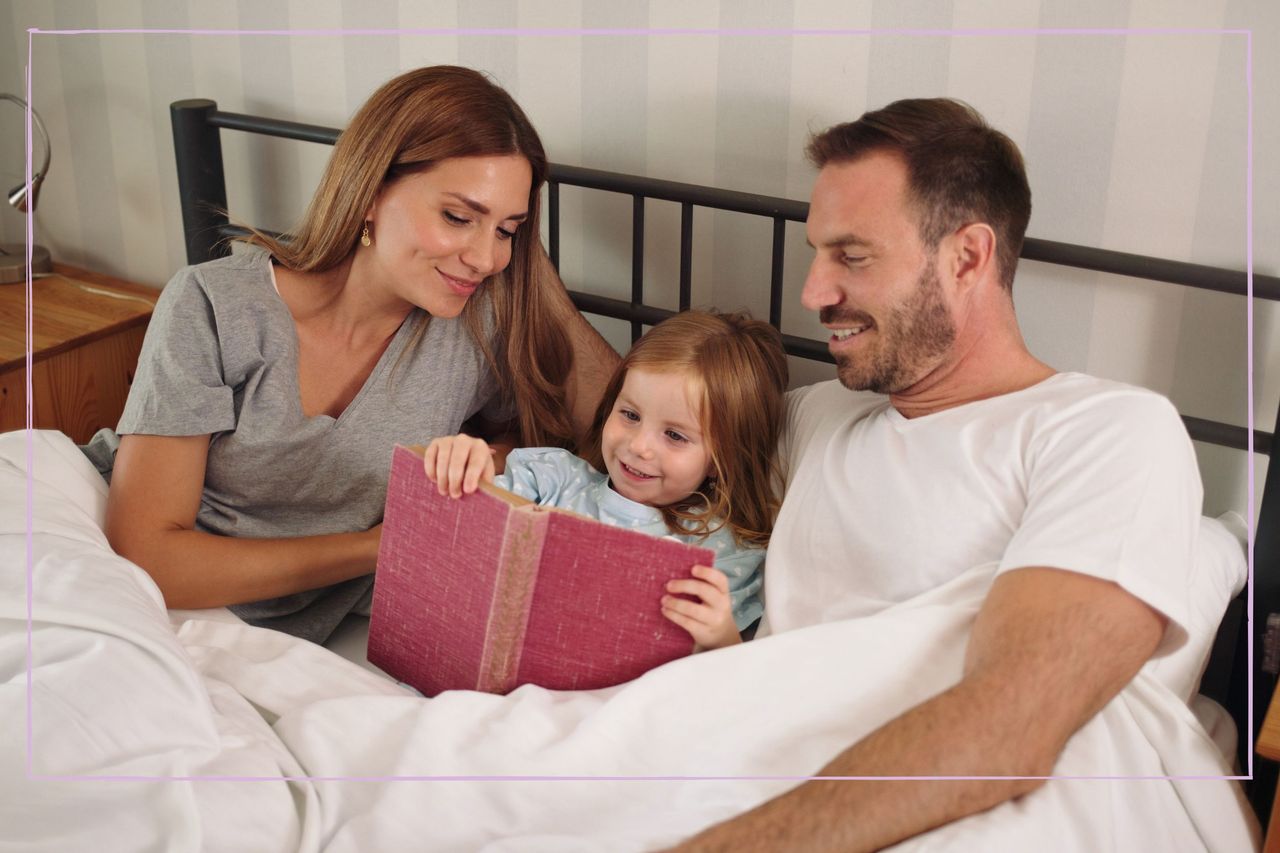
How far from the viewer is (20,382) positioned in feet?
6.14

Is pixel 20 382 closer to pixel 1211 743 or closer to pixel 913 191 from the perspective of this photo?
pixel 913 191

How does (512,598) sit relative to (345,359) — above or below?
below

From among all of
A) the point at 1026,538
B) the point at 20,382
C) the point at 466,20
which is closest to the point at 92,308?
the point at 20,382

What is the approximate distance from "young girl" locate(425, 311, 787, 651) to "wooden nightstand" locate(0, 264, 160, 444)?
90cm

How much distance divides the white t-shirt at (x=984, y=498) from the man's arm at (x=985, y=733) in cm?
4

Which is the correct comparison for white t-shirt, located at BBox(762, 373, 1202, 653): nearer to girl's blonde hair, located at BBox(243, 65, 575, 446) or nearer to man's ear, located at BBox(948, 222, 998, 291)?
man's ear, located at BBox(948, 222, 998, 291)

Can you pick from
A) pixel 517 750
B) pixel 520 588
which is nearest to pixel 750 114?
pixel 520 588

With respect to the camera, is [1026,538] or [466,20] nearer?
[1026,538]

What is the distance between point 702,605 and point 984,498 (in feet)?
0.88

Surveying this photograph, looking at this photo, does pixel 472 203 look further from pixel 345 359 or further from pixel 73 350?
pixel 73 350

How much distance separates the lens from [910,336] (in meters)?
1.13

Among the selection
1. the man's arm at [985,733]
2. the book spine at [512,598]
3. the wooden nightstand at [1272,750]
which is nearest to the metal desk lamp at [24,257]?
the book spine at [512,598]

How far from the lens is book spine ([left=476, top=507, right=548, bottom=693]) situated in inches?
42.8

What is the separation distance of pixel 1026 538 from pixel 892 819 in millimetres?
256
